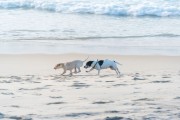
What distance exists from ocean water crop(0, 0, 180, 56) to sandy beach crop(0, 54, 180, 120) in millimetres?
1788

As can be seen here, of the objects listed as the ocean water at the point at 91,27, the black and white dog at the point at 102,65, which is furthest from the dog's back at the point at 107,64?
the ocean water at the point at 91,27

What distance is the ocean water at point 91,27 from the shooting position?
14.8m

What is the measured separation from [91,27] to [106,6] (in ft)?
22.8

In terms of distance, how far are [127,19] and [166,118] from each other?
16513mm

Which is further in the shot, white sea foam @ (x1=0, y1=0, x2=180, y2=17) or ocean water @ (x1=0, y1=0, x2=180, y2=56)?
white sea foam @ (x1=0, y1=0, x2=180, y2=17)

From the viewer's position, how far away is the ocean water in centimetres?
1481

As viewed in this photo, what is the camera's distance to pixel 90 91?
28.4 feet

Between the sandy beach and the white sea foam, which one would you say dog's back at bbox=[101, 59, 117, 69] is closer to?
the sandy beach

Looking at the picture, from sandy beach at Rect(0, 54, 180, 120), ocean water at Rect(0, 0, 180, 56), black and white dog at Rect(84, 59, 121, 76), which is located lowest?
sandy beach at Rect(0, 54, 180, 120)

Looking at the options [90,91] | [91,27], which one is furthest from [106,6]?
[90,91]

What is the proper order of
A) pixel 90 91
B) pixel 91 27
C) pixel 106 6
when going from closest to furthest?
pixel 90 91 → pixel 91 27 → pixel 106 6

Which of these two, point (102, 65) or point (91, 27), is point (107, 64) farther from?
point (91, 27)

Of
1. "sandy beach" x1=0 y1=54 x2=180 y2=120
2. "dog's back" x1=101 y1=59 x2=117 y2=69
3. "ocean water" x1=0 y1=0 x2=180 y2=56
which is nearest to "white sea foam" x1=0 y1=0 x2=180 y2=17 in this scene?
"ocean water" x1=0 y1=0 x2=180 y2=56

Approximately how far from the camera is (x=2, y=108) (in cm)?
718
